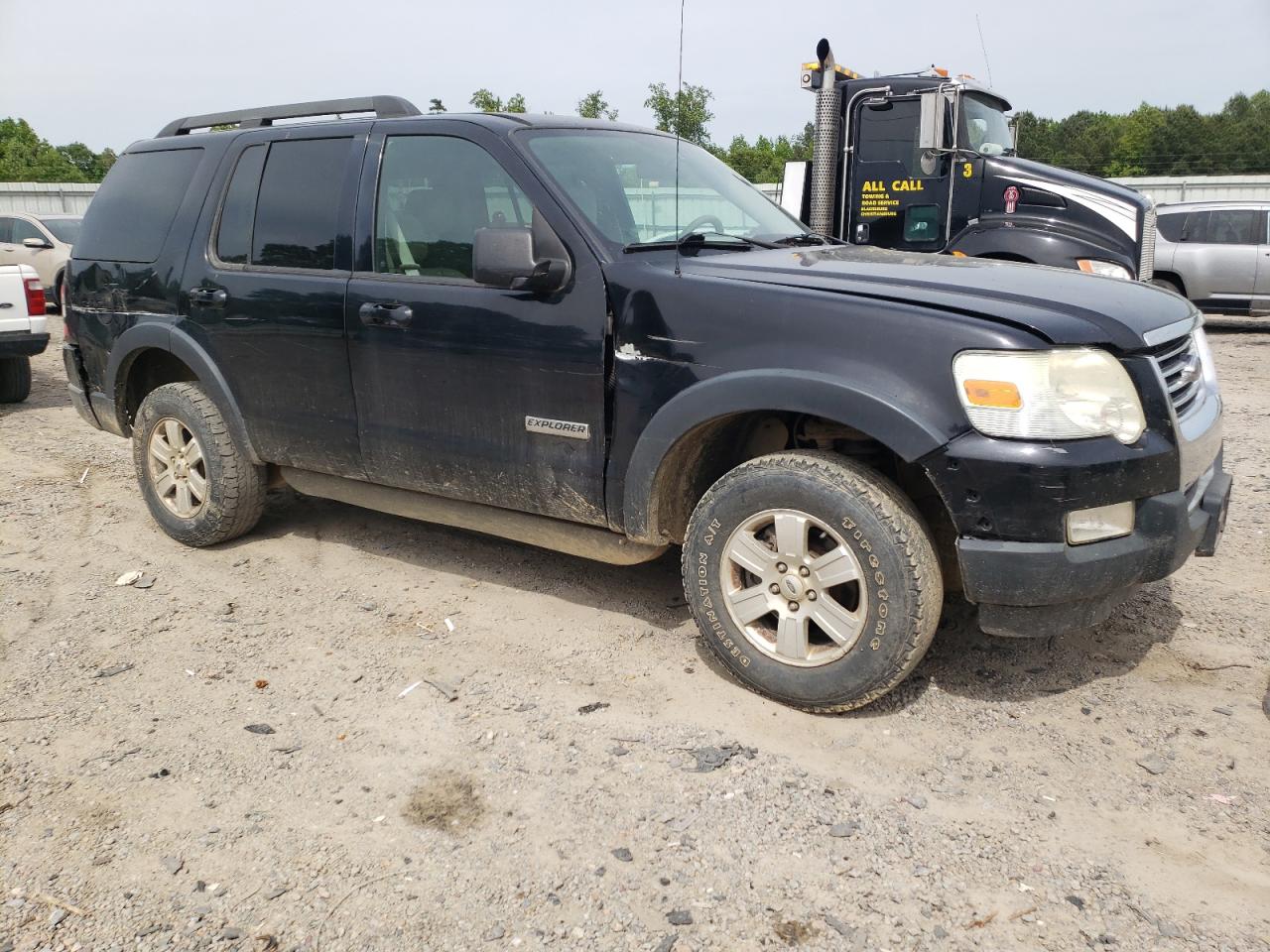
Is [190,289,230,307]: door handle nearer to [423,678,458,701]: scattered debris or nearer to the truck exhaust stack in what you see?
[423,678,458,701]: scattered debris

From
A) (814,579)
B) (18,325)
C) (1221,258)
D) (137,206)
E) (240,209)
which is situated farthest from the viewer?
(1221,258)

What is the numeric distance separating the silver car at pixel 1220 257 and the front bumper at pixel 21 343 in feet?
41.7

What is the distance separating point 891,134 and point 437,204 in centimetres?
618

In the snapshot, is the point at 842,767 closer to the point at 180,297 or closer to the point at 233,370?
the point at 233,370

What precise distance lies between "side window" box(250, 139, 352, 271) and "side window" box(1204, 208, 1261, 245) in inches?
489

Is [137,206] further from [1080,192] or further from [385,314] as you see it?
[1080,192]

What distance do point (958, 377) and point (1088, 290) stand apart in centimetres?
73

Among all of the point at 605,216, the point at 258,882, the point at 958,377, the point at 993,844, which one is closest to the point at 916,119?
the point at 605,216

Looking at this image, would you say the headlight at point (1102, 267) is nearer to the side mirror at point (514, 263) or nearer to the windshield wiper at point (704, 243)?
the windshield wiper at point (704, 243)

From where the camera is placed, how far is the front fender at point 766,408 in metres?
3.04

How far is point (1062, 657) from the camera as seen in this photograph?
12.5 ft

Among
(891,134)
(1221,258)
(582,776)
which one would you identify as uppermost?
(891,134)

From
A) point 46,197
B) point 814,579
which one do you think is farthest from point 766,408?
point 46,197

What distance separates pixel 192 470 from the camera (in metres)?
5.12
